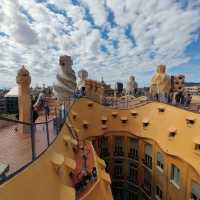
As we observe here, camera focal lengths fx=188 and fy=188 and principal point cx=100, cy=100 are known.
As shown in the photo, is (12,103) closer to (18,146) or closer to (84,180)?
(18,146)

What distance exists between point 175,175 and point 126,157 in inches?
322

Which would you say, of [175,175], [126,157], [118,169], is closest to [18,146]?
[175,175]

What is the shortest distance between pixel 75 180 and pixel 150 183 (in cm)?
1451

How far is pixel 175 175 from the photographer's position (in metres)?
16.0

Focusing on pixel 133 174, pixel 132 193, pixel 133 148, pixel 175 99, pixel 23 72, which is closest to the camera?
pixel 23 72

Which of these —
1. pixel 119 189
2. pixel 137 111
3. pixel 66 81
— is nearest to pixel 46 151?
pixel 66 81

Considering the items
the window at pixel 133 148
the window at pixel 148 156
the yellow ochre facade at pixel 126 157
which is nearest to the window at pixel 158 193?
the yellow ochre facade at pixel 126 157

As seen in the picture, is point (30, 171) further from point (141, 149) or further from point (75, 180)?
point (141, 149)

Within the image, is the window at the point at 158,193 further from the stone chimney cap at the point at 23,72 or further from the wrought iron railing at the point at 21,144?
the stone chimney cap at the point at 23,72

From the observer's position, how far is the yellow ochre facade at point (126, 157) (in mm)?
5703

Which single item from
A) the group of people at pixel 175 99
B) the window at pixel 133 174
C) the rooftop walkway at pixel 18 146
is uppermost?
the group of people at pixel 175 99

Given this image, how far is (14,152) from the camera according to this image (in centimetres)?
617

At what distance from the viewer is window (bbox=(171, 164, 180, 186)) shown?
615 inches

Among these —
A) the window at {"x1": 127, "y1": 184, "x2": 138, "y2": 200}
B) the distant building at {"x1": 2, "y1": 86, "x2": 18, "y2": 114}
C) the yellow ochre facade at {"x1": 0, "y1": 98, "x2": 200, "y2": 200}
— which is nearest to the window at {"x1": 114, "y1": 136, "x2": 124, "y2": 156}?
the yellow ochre facade at {"x1": 0, "y1": 98, "x2": 200, "y2": 200}
